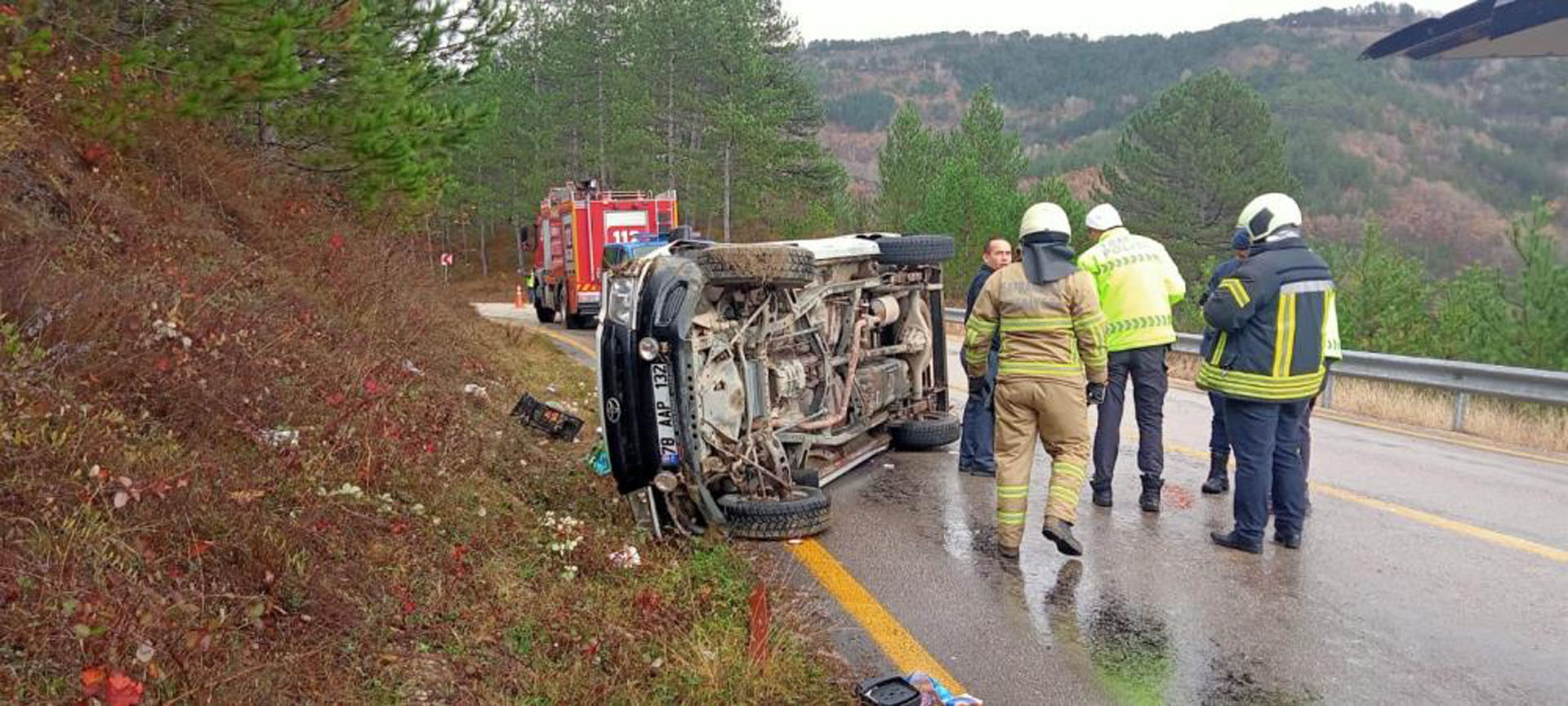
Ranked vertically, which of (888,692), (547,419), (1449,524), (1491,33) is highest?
(1491,33)

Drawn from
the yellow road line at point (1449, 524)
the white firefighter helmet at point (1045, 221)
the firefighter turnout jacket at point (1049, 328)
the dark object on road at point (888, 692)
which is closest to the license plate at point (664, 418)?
the firefighter turnout jacket at point (1049, 328)

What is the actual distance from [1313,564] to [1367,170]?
9730 cm

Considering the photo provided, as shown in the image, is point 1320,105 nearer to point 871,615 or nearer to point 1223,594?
point 1223,594

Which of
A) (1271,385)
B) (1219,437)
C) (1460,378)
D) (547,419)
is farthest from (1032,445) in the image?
(1460,378)

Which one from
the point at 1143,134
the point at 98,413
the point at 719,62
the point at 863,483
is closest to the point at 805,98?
the point at 719,62

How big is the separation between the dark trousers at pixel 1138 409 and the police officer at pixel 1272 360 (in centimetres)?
75

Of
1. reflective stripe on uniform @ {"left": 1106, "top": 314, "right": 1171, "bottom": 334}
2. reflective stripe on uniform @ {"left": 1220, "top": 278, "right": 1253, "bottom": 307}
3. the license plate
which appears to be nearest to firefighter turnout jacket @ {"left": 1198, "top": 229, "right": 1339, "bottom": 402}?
reflective stripe on uniform @ {"left": 1220, "top": 278, "right": 1253, "bottom": 307}

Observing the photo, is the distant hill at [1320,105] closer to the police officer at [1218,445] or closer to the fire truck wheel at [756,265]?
the police officer at [1218,445]

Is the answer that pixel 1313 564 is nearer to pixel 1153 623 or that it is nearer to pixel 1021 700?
pixel 1153 623

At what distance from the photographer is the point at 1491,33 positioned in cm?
784

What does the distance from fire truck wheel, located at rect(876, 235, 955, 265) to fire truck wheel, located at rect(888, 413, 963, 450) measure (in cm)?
120

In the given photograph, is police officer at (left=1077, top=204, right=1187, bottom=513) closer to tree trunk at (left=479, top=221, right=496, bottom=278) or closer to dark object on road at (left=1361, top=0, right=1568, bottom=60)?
dark object on road at (left=1361, top=0, right=1568, bottom=60)

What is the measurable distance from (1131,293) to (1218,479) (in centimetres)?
139

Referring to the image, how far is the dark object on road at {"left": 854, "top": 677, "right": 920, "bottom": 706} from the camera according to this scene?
133 inches
